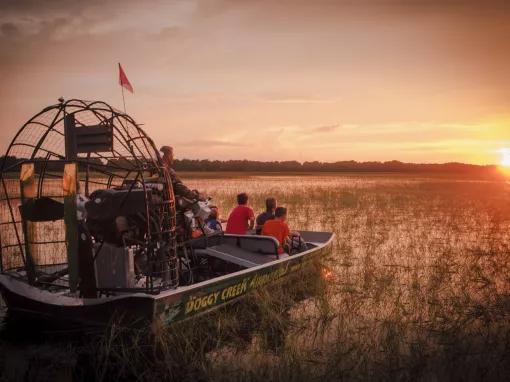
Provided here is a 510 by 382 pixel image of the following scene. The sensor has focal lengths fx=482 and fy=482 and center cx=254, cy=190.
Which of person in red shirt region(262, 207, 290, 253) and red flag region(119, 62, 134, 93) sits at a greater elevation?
red flag region(119, 62, 134, 93)

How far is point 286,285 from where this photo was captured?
764 centimetres

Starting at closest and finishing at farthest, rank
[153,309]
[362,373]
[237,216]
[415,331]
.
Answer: [362,373], [153,309], [415,331], [237,216]

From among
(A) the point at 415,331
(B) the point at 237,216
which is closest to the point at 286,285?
(B) the point at 237,216

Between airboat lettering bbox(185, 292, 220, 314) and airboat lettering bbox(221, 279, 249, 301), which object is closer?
airboat lettering bbox(185, 292, 220, 314)

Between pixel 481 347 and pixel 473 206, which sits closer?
pixel 481 347

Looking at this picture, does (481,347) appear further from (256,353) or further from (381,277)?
(381,277)

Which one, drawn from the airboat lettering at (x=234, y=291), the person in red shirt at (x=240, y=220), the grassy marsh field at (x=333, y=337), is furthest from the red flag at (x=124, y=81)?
the grassy marsh field at (x=333, y=337)

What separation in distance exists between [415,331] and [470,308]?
4.01ft

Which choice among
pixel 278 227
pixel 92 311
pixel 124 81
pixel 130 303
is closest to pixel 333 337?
pixel 130 303

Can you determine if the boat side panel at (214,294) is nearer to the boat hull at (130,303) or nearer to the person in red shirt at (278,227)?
the boat hull at (130,303)

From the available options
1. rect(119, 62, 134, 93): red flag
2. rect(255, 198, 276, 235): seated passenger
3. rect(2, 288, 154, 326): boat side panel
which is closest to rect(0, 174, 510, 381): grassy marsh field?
rect(2, 288, 154, 326): boat side panel

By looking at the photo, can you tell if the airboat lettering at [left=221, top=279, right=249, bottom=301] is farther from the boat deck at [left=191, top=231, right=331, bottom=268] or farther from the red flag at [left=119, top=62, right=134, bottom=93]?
the red flag at [left=119, top=62, right=134, bottom=93]

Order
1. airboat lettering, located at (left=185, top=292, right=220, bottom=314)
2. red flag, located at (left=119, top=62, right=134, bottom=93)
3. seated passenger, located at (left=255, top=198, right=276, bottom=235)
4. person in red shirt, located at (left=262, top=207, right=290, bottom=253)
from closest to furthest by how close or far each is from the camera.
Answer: airboat lettering, located at (left=185, top=292, right=220, bottom=314) < red flag, located at (left=119, top=62, right=134, bottom=93) < person in red shirt, located at (left=262, top=207, right=290, bottom=253) < seated passenger, located at (left=255, top=198, right=276, bottom=235)

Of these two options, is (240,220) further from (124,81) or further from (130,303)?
(130,303)
